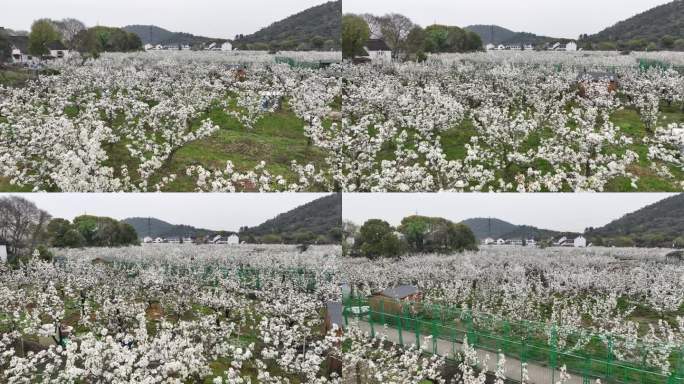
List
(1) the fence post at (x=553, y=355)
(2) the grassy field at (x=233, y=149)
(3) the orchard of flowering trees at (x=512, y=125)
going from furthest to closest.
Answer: (3) the orchard of flowering trees at (x=512, y=125)
(2) the grassy field at (x=233, y=149)
(1) the fence post at (x=553, y=355)

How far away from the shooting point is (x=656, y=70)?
2123cm

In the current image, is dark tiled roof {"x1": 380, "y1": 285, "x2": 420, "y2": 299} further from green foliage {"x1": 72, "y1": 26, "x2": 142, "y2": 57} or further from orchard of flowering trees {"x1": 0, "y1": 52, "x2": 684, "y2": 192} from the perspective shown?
green foliage {"x1": 72, "y1": 26, "x2": 142, "y2": 57}

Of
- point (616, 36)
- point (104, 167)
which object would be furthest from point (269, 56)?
point (616, 36)

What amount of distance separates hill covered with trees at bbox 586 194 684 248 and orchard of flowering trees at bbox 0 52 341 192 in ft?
30.6

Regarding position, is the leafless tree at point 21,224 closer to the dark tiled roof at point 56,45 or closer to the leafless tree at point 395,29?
the dark tiled roof at point 56,45

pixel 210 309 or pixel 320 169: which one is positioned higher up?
pixel 320 169

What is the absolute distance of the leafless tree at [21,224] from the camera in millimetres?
13844

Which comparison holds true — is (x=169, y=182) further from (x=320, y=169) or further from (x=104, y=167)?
(x=320, y=169)

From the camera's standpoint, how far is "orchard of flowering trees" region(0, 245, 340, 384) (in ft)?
38.4

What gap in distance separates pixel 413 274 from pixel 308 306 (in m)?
4.88

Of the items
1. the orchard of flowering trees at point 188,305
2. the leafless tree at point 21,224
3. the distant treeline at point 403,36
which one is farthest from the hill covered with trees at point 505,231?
the leafless tree at point 21,224

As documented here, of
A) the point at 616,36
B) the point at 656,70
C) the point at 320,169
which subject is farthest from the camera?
the point at 656,70

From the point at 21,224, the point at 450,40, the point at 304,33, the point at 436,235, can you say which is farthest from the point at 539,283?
the point at 21,224

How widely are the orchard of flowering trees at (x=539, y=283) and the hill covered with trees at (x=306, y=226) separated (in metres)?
1.27
